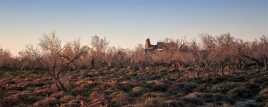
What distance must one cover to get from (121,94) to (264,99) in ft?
23.7

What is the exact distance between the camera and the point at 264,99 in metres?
20.6

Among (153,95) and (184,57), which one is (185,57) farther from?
(153,95)

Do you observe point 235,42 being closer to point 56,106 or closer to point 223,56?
point 223,56

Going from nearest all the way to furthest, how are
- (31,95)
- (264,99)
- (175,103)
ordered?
(175,103) < (264,99) < (31,95)

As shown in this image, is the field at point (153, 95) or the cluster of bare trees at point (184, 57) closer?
the field at point (153, 95)

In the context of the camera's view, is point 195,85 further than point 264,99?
Yes

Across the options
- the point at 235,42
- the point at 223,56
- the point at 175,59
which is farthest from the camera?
the point at 175,59

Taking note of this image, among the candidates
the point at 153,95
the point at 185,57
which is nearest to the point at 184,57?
the point at 185,57

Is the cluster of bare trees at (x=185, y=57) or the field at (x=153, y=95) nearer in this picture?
the field at (x=153, y=95)

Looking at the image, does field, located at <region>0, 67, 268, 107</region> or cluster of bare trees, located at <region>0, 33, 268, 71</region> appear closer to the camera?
field, located at <region>0, 67, 268, 107</region>

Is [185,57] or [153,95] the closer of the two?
[153,95]

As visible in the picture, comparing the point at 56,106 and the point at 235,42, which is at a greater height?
the point at 235,42

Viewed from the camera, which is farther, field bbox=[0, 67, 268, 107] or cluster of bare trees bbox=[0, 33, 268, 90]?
cluster of bare trees bbox=[0, 33, 268, 90]

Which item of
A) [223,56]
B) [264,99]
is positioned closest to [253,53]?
[223,56]
